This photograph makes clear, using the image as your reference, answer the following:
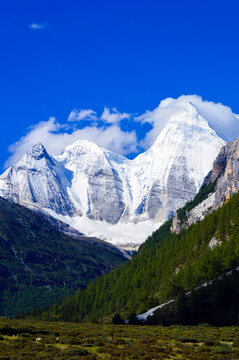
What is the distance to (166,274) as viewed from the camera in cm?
13600

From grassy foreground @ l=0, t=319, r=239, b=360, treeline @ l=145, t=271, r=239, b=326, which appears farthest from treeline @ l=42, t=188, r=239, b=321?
grassy foreground @ l=0, t=319, r=239, b=360

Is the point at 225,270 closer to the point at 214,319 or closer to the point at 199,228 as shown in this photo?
the point at 214,319

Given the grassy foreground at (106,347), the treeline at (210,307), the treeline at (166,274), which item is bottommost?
the grassy foreground at (106,347)

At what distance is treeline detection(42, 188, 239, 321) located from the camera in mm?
107688

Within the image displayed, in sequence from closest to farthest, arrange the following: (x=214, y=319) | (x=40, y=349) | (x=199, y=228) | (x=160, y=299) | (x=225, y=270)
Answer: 1. (x=40, y=349)
2. (x=214, y=319)
3. (x=225, y=270)
4. (x=160, y=299)
5. (x=199, y=228)

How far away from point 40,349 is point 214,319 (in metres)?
51.8

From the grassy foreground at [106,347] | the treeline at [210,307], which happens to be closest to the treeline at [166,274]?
the treeline at [210,307]

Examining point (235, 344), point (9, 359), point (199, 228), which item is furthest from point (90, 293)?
point (9, 359)

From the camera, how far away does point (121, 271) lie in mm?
182250

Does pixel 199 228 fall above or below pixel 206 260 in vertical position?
above

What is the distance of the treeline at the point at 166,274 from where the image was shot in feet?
353

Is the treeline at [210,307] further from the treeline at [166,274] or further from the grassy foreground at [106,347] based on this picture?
the grassy foreground at [106,347]

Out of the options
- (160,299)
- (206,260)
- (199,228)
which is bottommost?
(160,299)

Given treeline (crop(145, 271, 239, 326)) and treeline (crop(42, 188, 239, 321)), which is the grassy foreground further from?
treeline (crop(42, 188, 239, 321))
